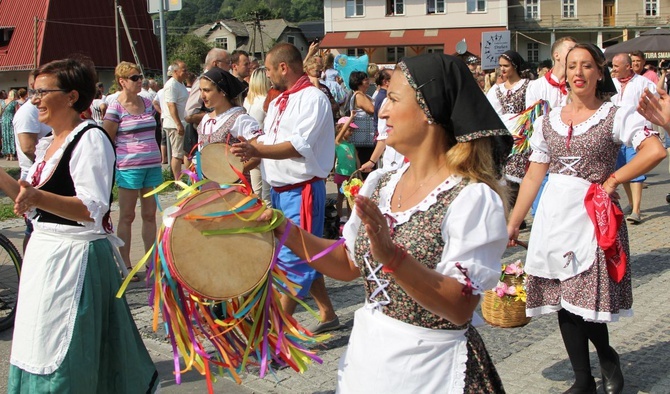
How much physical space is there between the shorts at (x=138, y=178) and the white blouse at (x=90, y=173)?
323 centimetres

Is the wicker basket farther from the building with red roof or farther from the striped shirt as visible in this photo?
the building with red roof

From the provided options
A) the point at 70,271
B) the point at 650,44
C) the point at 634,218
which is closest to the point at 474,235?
the point at 70,271

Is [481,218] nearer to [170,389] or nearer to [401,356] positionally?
[401,356]

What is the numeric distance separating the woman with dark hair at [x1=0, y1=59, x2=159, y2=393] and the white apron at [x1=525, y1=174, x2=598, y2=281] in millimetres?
2239

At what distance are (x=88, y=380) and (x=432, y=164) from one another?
195 cm

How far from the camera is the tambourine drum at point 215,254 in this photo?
264cm

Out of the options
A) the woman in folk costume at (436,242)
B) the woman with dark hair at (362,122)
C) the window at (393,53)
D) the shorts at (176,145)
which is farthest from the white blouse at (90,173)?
the window at (393,53)

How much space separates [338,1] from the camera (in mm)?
60156

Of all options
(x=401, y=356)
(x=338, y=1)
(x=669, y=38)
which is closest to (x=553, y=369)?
(x=401, y=356)

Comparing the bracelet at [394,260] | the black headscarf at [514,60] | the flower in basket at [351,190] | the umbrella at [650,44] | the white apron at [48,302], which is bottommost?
the white apron at [48,302]

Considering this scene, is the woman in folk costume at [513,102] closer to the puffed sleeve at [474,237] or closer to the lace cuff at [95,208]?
the lace cuff at [95,208]

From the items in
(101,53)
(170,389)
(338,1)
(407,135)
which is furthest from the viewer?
(338,1)

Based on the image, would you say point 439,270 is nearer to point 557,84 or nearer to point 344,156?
point 557,84

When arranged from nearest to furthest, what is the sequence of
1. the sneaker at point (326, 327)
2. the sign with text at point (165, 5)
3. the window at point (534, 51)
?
the sneaker at point (326, 327) < the sign with text at point (165, 5) < the window at point (534, 51)
